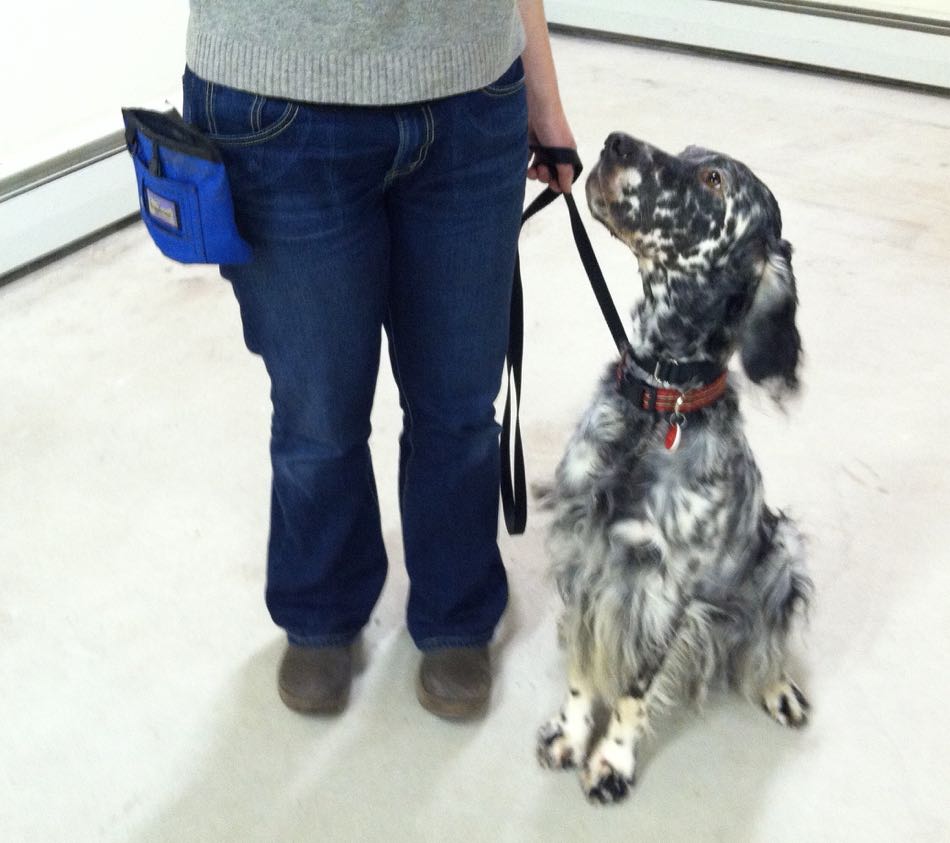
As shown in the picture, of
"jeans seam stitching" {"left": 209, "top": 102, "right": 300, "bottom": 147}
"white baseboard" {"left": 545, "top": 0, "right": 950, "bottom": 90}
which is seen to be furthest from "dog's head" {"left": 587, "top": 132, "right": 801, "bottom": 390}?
"white baseboard" {"left": 545, "top": 0, "right": 950, "bottom": 90}

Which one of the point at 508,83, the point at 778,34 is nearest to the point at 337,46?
the point at 508,83

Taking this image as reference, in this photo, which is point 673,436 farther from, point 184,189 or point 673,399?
point 184,189

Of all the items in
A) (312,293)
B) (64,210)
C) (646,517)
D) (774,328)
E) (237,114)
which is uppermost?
(237,114)

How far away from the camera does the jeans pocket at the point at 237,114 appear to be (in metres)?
1.07

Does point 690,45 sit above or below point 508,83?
below

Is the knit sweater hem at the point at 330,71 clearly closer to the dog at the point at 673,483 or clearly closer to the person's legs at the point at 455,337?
the person's legs at the point at 455,337

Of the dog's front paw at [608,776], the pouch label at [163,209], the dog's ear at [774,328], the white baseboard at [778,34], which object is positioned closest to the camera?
the pouch label at [163,209]

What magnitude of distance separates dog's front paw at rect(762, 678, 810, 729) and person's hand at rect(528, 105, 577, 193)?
86 cm

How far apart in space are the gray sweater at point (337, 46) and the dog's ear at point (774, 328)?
1.65ft

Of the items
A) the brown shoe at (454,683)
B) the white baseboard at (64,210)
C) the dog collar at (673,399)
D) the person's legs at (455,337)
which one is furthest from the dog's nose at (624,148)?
the white baseboard at (64,210)

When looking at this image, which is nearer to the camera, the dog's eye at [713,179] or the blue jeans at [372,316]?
the blue jeans at [372,316]

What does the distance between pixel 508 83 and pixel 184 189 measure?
0.39 meters

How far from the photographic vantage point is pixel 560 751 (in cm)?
157

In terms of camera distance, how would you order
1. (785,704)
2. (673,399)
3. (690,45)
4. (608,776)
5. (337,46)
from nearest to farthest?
(337,46), (673,399), (608,776), (785,704), (690,45)
